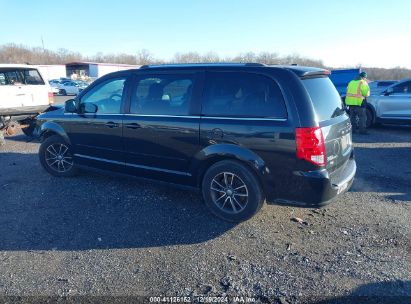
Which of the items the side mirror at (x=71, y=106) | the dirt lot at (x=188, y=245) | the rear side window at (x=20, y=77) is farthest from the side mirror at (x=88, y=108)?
the rear side window at (x=20, y=77)

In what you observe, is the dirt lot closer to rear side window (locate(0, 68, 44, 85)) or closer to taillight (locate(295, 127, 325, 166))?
taillight (locate(295, 127, 325, 166))

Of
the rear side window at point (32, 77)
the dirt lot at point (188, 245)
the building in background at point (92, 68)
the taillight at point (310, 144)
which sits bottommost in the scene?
the dirt lot at point (188, 245)

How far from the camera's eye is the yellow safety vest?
10.0 metres

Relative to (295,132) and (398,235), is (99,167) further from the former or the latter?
(398,235)

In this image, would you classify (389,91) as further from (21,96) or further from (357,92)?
(21,96)

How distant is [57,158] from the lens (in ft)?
18.7

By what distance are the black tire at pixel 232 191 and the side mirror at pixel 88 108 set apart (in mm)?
2078

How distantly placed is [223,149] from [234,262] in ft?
4.19

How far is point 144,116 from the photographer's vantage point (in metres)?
4.53

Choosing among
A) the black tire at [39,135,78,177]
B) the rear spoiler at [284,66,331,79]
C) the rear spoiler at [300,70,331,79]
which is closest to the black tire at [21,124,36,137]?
the black tire at [39,135,78,177]

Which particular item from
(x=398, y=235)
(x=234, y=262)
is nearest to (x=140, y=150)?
(x=234, y=262)

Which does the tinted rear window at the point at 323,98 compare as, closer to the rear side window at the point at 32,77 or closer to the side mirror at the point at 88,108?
the side mirror at the point at 88,108

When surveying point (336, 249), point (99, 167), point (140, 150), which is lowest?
point (336, 249)

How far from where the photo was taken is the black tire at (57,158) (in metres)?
5.62
